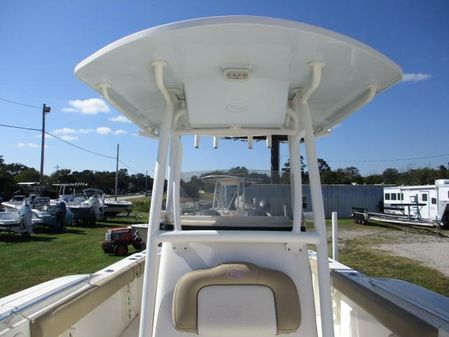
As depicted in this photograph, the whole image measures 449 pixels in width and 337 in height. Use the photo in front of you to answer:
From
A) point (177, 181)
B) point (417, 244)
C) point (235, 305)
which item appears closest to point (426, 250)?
point (417, 244)

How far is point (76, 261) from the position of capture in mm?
10609

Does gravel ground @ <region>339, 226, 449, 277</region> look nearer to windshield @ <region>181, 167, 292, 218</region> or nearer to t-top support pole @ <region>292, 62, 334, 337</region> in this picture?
windshield @ <region>181, 167, 292, 218</region>

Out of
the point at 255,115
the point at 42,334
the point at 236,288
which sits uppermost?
the point at 255,115

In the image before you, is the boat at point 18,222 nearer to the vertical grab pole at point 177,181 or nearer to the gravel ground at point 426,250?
the gravel ground at point 426,250

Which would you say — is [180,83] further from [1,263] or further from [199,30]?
[1,263]

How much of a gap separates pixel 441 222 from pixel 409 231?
88.6 inches

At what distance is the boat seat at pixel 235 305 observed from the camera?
7.18 ft

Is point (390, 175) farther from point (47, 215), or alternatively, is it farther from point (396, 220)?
point (47, 215)

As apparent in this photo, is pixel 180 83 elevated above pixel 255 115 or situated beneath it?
elevated above

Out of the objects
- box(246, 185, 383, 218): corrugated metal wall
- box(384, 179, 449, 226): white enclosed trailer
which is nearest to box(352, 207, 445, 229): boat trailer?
box(384, 179, 449, 226): white enclosed trailer

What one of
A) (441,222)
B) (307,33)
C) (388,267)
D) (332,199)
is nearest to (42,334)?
(307,33)

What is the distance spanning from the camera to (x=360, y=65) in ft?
6.40

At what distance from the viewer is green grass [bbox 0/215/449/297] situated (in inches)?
335

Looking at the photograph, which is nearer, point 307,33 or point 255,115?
point 307,33
